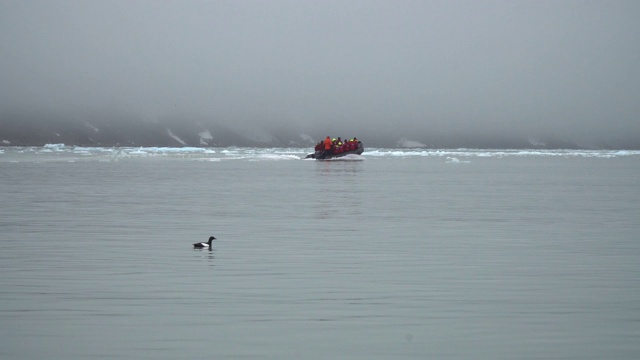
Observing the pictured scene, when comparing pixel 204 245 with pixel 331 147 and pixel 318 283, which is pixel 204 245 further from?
pixel 331 147

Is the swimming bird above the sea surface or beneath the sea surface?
above

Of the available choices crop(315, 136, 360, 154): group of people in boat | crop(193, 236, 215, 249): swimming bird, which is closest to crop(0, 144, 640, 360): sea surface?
crop(193, 236, 215, 249): swimming bird

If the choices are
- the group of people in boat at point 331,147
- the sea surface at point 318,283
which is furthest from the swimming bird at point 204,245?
the group of people in boat at point 331,147

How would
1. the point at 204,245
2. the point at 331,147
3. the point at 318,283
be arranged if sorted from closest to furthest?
the point at 318,283 < the point at 204,245 < the point at 331,147

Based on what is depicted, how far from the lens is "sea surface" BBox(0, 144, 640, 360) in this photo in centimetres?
901

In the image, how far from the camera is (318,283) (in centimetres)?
1234

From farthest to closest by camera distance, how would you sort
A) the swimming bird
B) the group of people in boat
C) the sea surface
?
the group of people in boat, the swimming bird, the sea surface

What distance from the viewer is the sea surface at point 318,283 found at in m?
9.01

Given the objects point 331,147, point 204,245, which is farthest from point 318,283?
point 331,147

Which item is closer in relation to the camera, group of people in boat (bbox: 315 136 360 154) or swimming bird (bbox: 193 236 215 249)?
swimming bird (bbox: 193 236 215 249)

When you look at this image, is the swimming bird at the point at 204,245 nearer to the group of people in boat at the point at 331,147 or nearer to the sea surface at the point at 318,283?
the sea surface at the point at 318,283

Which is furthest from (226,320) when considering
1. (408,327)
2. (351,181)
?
(351,181)

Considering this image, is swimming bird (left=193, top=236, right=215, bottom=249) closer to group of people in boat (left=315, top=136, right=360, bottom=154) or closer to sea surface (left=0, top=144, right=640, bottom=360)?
sea surface (left=0, top=144, right=640, bottom=360)

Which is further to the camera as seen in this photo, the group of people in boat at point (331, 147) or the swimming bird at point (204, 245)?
the group of people in boat at point (331, 147)
